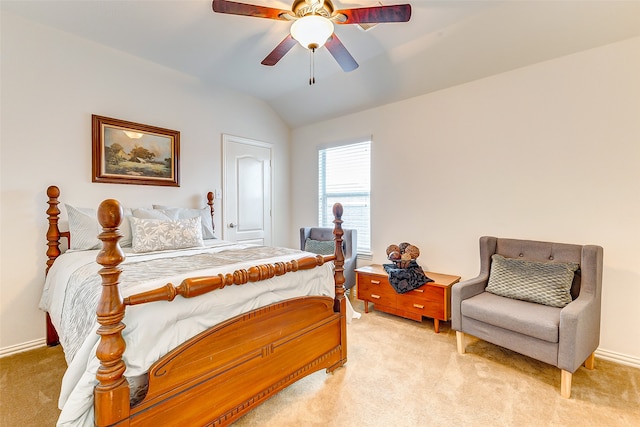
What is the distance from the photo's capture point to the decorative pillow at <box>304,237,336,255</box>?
12.6 ft

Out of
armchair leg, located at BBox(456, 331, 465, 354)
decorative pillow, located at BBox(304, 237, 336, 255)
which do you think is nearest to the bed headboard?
decorative pillow, located at BBox(304, 237, 336, 255)

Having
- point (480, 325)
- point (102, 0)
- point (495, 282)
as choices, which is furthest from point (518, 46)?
point (102, 0)

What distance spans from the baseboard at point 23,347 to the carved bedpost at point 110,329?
217 centimetres

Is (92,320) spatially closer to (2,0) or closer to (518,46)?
(2,0)

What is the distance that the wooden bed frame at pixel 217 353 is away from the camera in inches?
44.9

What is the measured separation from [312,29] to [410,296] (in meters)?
2.49

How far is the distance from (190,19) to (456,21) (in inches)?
90.1

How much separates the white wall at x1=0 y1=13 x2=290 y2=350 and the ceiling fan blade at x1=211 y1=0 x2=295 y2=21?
5.99ft

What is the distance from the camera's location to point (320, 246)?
393 cm

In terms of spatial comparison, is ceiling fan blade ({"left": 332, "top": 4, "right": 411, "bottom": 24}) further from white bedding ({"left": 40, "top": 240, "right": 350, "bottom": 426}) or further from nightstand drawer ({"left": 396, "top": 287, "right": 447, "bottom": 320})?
nightstand drawer ({"left": 396, "top": 287, "right": 447, "bottom": 320})

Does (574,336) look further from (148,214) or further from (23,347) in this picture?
(23,347)

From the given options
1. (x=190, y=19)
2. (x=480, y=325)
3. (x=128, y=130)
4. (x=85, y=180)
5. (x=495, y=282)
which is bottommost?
(x=480, y=325)

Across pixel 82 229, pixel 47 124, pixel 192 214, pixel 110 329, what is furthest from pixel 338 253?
pixel 47 124

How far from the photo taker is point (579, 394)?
74.7 inches
